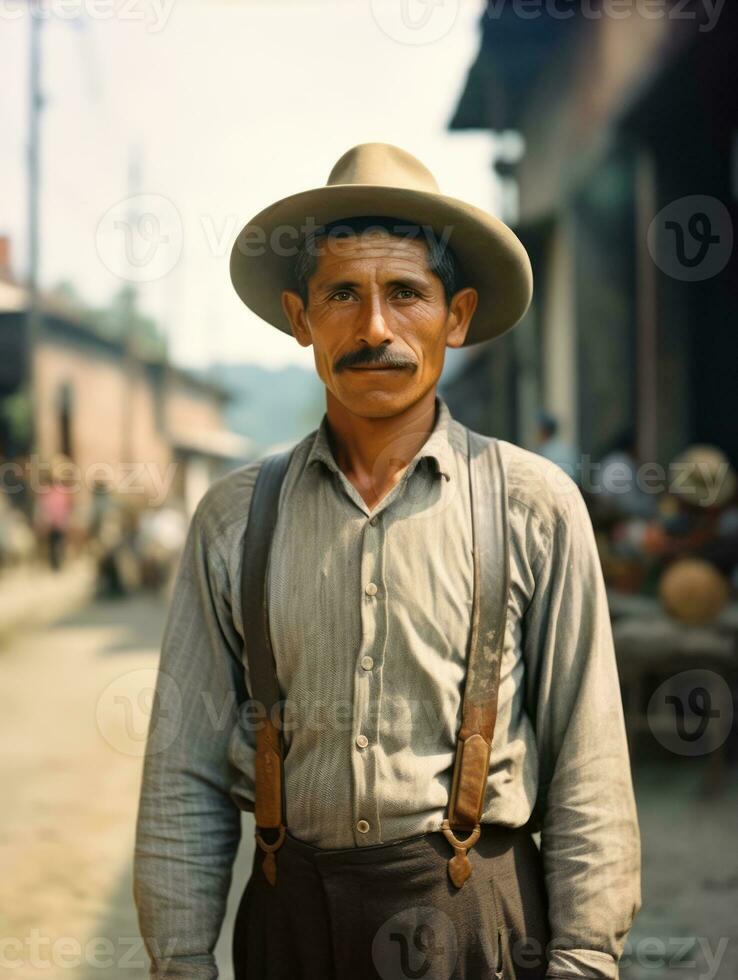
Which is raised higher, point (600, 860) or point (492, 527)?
point (492, 527)

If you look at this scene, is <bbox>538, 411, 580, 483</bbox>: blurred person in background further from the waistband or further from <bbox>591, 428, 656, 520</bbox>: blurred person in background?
the waistband

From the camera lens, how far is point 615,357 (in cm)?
1053

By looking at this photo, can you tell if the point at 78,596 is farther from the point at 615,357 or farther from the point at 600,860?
the point at 600,860

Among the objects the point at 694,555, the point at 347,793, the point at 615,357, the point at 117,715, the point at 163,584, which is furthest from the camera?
the point at 163,584

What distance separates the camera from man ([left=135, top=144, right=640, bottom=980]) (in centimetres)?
169

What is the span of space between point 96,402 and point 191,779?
2454 cm

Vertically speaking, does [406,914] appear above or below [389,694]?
below

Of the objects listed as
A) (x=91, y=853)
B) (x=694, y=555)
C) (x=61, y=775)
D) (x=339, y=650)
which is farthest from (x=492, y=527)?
(x=61, y=775)

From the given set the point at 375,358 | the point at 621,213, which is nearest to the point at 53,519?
the point at 621,213

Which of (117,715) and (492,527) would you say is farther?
(117,715)

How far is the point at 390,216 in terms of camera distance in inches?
71.4

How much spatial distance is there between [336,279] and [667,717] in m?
4.61

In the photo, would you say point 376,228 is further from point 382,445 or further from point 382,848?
point 382,848

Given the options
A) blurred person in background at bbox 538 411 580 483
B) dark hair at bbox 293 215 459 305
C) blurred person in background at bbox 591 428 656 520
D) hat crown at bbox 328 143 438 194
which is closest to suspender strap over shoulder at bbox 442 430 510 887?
dark hair at bbox 293 215 459 305
